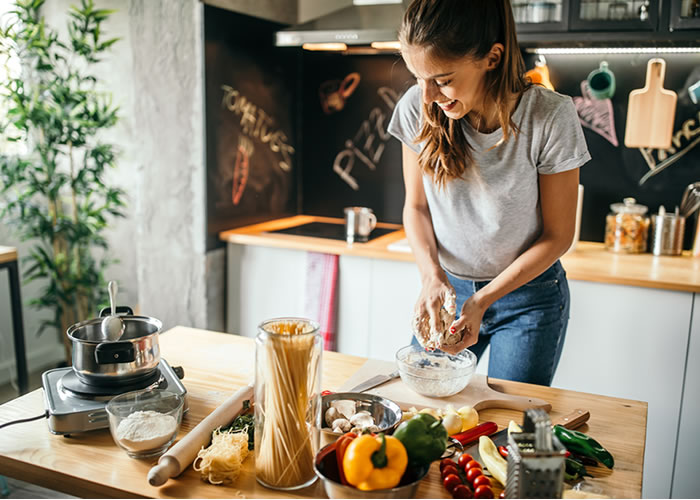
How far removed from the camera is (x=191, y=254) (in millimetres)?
2652

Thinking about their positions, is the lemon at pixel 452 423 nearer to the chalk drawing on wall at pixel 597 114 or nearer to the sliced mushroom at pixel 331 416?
the sliced mushroom at pixel 331 416

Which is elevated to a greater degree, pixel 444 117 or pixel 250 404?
pixel 444 117

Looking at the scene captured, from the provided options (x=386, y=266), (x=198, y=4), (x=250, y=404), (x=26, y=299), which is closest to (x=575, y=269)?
(x=386, y=266)

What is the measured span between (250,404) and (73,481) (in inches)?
13.2

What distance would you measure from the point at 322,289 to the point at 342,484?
166 centimetres

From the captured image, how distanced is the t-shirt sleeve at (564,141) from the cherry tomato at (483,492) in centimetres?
78

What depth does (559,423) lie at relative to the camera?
1140mm

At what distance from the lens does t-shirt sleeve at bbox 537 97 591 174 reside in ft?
4.61

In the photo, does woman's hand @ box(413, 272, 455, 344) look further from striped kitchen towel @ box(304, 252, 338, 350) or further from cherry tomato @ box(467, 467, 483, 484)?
striped kitchen towel @ box(304, 252, 338, 350)

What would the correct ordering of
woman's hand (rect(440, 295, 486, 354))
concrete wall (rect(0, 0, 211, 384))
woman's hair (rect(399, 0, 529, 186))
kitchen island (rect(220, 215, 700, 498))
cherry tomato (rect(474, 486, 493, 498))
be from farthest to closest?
concrete wall (rect(0, 0, 211, 384)) → kitchen island (rect(220, 215, 700, 498)) → woman's hand (rect(440, 295, 486, 354)) → woman's hair (rect(399, 0, 529, 186)) → cherry tomato (rect(474, 486, 493, 498))

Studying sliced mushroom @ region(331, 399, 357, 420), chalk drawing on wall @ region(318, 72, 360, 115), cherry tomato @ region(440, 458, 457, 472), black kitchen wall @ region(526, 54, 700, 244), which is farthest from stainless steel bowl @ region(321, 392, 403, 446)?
chalk drawing on wall @ region(318, 72, 360, 115)

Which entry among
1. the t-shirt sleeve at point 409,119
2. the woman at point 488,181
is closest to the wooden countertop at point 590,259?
the woman at point 488,181

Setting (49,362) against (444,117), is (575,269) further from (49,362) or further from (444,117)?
(49,362)

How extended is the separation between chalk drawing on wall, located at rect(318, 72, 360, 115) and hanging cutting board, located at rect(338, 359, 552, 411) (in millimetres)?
1991
